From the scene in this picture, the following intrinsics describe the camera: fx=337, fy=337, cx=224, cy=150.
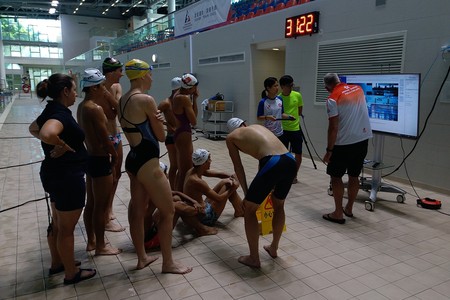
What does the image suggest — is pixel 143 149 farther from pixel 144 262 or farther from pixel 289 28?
pixel 289 28

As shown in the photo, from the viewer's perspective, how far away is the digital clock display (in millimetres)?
6434

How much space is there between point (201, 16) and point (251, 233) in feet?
29.8

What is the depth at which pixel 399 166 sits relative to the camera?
522cm

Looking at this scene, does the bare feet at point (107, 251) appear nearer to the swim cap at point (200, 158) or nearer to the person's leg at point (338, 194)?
the swim cap at point (200, 158)

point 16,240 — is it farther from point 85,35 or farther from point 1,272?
point 85,35

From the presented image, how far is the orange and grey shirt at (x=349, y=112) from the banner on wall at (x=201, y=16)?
643 centimetres

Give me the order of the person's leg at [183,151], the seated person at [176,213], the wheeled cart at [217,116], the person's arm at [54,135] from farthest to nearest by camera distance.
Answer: the wheeled cart at [217,116], the person's leg at [183,151], the seated person at [176,213], the person's arm at [54,135]

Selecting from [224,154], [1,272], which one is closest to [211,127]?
[224,154]

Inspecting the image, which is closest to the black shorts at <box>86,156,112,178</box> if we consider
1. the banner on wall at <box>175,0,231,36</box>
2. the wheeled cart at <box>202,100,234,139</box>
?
the wheeled cart at <box>202,100,234,139</box>

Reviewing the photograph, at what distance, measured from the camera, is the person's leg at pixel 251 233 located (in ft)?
8.77

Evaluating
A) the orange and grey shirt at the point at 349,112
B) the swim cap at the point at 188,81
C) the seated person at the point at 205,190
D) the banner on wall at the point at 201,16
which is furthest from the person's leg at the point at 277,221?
the banner on wall at the point at 201,16

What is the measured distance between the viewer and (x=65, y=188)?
2268 millimetres

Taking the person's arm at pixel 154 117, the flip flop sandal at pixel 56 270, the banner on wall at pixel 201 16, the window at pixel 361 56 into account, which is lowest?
the flip flop sandal at pixel 56 270

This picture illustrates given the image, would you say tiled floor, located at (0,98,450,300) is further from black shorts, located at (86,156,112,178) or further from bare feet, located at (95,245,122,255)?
black shorts, located at (86,156,112,178)
